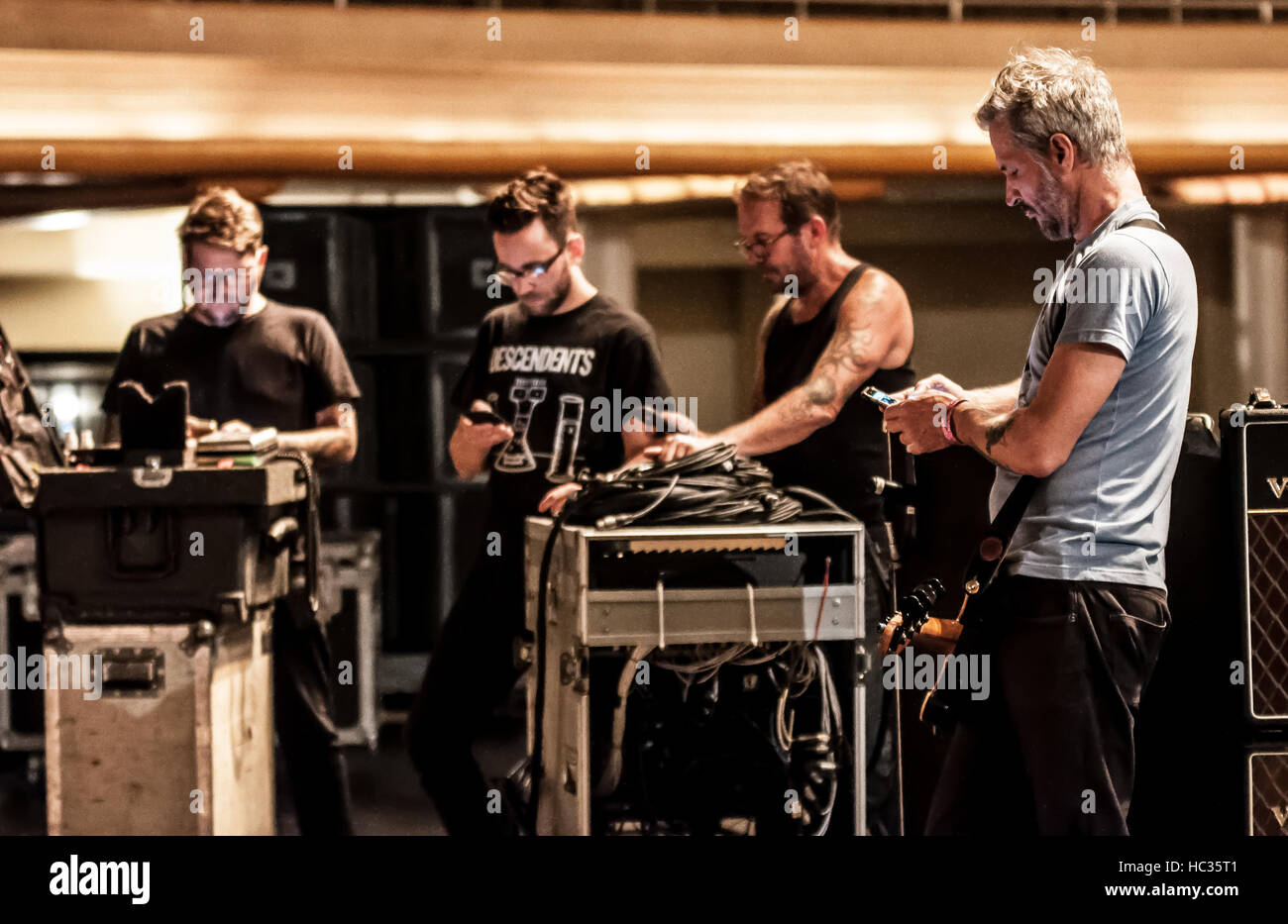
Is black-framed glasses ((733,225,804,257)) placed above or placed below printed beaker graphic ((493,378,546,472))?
above

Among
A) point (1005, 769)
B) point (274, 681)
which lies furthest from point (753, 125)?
point (1005, 769)

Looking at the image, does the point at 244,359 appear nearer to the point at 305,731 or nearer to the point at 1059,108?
the point at 305,731

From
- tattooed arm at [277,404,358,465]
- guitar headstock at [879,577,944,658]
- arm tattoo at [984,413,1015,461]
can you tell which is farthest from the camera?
tattooed arm at [277,404,358,465]

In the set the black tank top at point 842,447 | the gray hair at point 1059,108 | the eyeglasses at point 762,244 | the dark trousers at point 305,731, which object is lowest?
the dark trousers at point 305,731

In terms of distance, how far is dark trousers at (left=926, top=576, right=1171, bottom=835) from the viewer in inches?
81.0

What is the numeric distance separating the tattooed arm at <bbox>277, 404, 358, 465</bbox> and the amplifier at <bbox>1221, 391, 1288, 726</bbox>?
88.5 inches

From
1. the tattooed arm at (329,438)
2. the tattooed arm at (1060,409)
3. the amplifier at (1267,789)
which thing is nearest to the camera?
the tattooed arm at (1060,409)

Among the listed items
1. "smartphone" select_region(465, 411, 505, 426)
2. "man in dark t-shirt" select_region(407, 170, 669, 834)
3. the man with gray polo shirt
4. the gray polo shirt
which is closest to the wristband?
the man with gray polo shirt

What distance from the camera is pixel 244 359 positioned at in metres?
3.62

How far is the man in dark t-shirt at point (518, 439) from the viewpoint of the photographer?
3.25 meters

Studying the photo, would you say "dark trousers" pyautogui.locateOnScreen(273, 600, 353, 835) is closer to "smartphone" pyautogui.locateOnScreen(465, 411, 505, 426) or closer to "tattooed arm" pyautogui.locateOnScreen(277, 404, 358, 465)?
"tattooed arm" pyautogui.locateOnScreen(277, 404, 358, 465)

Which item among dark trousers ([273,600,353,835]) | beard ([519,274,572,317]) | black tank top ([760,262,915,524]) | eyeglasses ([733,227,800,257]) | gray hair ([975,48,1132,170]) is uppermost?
gray hair ([975,48,1132,170])

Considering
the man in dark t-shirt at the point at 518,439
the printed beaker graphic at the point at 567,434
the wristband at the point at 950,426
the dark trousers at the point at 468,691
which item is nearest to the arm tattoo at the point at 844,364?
the man in dark t-shirt at the point at 518,439

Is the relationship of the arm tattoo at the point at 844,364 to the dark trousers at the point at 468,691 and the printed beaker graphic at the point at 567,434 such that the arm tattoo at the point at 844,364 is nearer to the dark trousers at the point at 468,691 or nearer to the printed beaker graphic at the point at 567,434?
the printed beaker graphic at the point at 567,434
